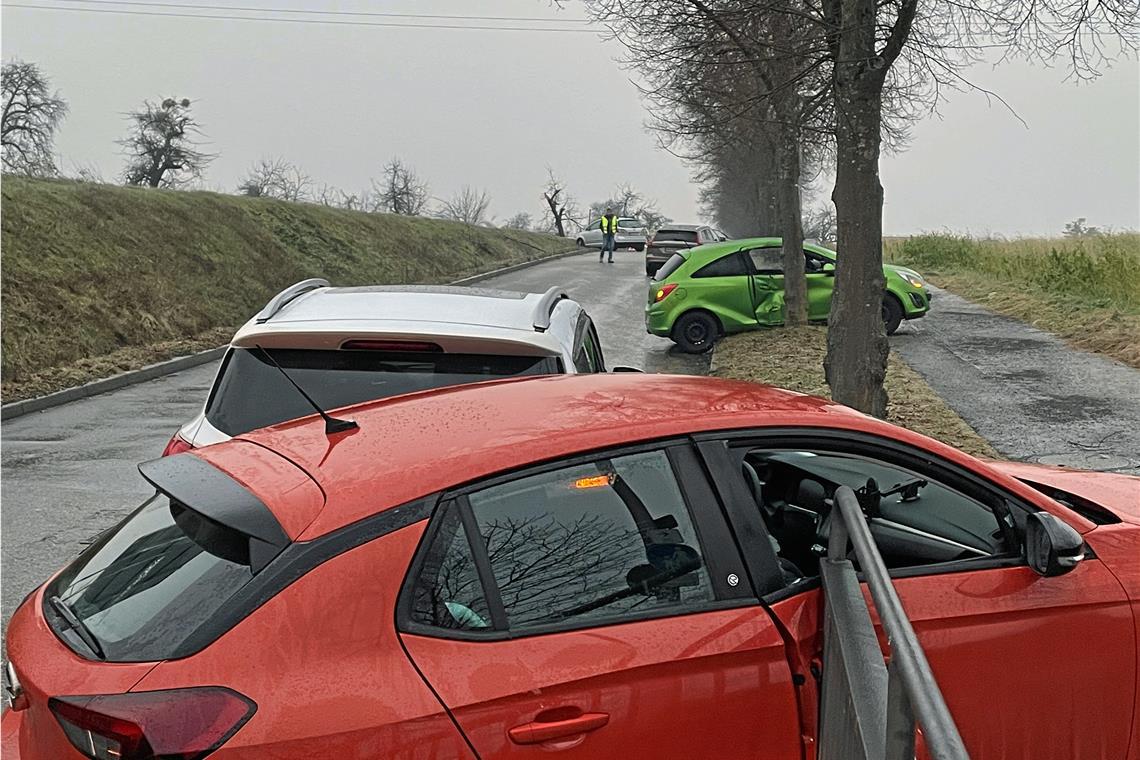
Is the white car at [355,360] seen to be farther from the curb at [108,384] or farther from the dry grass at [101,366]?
the dry grass at [101,366]

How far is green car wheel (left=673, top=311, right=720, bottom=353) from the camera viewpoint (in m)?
17.2

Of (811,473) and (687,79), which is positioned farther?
(687,79)

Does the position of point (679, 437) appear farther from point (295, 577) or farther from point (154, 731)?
point (154, 731)

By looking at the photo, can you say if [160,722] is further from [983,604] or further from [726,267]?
[726,267]

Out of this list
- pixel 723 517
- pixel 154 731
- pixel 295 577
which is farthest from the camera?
pixel 723 517

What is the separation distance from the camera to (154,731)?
2.14 meters

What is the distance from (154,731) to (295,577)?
0.41 metres

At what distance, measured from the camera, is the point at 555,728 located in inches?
93.4

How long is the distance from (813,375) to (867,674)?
11.6 metres

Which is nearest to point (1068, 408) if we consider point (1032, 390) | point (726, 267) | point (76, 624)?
point (1032, 390)

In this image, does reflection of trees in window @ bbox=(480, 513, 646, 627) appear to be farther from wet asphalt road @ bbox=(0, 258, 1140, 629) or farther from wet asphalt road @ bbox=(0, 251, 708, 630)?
wet asphalt road @ bbox=(0, 258, 1140, 629)

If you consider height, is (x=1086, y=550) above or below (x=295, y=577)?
below

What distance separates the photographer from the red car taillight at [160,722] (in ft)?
7.00

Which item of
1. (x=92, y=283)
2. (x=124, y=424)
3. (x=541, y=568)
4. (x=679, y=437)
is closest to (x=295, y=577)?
(x=541, y=568)
